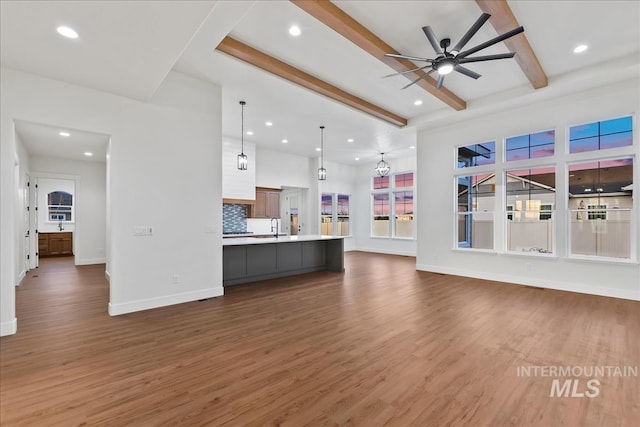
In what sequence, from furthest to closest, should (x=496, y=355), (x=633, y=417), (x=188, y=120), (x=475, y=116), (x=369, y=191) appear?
(x=369, y=191) < (x=475, y=116) < (x=188, y=120) < (x=496, y=355) < (x=633, y=417)

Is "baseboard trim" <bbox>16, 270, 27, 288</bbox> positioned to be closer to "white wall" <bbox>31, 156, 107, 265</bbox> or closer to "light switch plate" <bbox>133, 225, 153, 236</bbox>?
"white wall" <bbox>31, 156, 107, 265</bbox>

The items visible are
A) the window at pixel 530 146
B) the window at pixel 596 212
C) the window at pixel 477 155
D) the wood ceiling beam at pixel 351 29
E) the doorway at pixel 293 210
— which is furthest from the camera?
the doorway at pixel 293 210

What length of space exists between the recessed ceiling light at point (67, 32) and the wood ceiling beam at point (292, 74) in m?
1.42

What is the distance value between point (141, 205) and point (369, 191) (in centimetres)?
845

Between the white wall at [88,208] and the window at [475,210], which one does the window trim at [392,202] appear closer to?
the window at [475,210]

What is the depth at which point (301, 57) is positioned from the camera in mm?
3998

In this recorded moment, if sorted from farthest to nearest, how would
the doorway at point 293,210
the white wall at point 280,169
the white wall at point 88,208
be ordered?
1. the doorway at point 293,210
2. the white wall at point 280,169
3. the white wall at point 88,208

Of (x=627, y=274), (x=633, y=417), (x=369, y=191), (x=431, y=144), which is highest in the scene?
(x=431, y=144)

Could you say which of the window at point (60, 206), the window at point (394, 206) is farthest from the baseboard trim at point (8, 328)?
the window at point (394, 206)

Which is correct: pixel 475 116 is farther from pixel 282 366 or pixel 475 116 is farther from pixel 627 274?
pixel 282 366

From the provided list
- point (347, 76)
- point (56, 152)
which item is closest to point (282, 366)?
point (347, 76)

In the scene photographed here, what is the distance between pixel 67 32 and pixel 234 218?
633cm

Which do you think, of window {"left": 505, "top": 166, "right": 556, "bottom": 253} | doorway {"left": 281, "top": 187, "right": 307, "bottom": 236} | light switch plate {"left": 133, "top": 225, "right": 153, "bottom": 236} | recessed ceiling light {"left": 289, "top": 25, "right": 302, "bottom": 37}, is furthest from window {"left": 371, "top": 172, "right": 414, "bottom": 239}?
light switch plate {"left": 133, "top": 225, "right": 153, "bottom": 236}

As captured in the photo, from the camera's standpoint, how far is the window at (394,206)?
A: 33.3 ft
